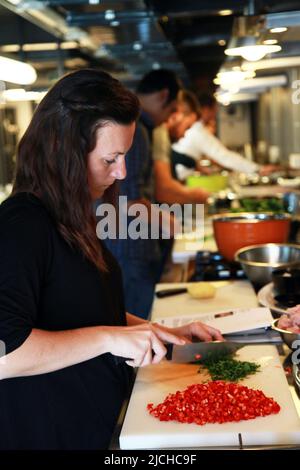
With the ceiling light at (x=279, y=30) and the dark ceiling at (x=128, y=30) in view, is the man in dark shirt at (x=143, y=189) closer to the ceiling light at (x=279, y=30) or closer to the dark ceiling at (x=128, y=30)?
the dark ceiling at (x=128, y=30)

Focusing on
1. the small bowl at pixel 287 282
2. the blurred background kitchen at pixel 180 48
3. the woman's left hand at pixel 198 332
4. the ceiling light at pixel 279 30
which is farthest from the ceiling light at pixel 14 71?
the woman's left hand at pixel 198 332

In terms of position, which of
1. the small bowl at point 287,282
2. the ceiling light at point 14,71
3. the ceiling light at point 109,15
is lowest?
the small bowl at point 287,282

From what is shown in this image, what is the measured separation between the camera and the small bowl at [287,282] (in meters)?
2.05

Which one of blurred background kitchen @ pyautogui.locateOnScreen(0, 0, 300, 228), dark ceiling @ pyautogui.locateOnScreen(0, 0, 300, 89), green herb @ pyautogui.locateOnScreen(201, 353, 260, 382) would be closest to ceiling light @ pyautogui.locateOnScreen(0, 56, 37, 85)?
blurred background kitchen @ pyautogui.locateOnScreen(0, 0, 300, 228)

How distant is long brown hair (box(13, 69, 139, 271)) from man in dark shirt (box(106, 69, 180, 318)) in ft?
5.14

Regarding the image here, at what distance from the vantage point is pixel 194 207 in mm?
4434

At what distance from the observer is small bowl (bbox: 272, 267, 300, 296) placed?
6.74 feet

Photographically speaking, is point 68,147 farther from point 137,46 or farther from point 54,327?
point 137,46

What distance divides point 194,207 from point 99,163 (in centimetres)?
294

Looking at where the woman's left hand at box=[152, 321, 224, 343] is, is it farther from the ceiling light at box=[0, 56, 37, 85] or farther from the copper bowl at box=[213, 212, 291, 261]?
the ceiling light at box=[0, 56, 37, 85]

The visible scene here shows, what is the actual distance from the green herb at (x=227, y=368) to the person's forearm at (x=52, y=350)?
0.35m

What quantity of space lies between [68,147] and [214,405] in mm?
638

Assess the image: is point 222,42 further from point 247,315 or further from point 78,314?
point 78,314
